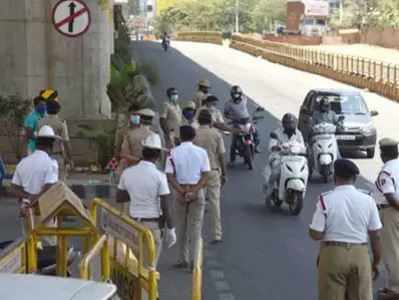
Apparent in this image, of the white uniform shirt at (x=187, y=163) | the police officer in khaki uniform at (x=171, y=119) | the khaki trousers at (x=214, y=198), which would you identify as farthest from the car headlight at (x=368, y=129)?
the white uniform shirt at (x=187, y=163)

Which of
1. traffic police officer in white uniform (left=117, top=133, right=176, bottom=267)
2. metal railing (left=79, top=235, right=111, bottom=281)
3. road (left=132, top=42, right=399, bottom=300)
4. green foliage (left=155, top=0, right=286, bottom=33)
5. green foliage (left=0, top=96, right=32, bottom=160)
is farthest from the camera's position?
green foliage (left=155, top=0, right=286, bottom=33)

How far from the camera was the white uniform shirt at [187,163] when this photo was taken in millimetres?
11500

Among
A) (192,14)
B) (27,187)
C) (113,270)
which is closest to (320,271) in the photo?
(113,270)

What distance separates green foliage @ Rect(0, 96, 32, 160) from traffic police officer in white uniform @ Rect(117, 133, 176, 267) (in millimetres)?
9198

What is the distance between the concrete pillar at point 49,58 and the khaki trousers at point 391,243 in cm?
1169

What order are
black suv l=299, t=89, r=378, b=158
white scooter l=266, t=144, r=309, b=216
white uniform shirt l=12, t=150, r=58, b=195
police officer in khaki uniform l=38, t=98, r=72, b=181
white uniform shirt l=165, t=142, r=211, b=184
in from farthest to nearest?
1. black suv l=299, t=89, r=378, b=158
2. white scooter l=266, t=144, r=309, b=216
3. police officer in khaki uniform l=38, t=98, r=72, b=181
4. white uniform shirt l=165, t=142, r=211, b=184
5. white uniform shirt l=12, t=150, r=58, b=195

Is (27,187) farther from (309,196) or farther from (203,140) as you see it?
(309,196)

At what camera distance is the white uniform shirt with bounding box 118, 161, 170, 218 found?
9.94m

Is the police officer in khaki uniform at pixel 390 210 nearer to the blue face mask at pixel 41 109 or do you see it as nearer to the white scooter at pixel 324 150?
the blue face mask at pixel 41 109

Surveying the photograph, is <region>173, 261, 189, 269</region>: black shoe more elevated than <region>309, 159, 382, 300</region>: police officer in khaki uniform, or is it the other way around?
<region>309, 159, 382, 300</region>: police officer in khaki uniform

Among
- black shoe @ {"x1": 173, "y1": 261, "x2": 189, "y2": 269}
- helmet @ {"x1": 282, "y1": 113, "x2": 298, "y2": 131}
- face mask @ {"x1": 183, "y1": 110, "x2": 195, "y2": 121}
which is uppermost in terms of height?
face mask @ {"x1": 183, "y1": 110, "x2": 195, "y2": 121}

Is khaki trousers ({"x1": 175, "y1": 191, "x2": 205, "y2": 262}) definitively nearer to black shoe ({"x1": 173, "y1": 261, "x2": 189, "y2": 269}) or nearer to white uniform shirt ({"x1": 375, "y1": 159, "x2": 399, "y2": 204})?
black shoe ({"x1": 173, "y1": 261, "x2": 189, "y2": 269})

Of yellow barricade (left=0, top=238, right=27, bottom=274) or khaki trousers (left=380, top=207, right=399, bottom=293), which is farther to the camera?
khaki trousers (left=380, top=207, right=399, bottom=293)

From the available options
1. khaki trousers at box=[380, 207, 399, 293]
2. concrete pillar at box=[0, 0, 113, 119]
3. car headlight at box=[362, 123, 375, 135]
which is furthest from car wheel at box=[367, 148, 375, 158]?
khaki trousers at box=[380, 207, 399, 293]
